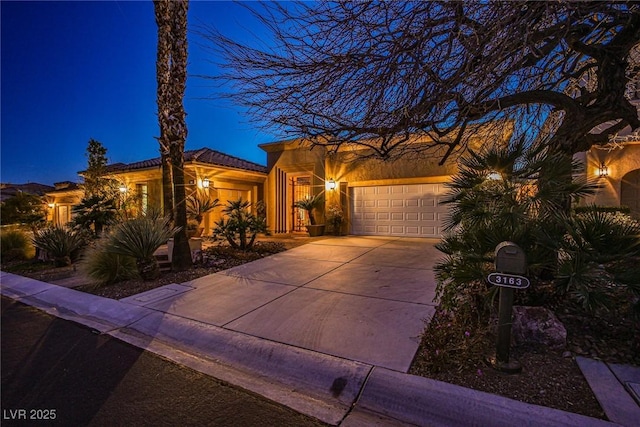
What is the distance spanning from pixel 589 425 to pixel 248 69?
16.1 feet

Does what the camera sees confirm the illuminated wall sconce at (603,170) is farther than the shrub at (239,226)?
Yes

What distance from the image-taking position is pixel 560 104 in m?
4.11

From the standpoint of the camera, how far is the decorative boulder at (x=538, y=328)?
303cm

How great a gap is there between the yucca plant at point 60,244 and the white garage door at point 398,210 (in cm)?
973

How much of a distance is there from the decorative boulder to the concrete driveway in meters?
1.02

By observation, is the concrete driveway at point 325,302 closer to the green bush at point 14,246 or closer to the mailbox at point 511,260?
the mailbox at point 511,260

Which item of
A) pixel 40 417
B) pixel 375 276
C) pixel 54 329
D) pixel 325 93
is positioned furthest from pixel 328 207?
pixel 40 417

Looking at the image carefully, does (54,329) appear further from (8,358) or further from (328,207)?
(328,207)

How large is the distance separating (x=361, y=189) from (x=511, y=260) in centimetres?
1042

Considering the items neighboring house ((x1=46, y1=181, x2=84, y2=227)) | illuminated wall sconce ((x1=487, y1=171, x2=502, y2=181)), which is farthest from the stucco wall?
neighboring house ((x1=46, y1=181, x2=84, y2=227))

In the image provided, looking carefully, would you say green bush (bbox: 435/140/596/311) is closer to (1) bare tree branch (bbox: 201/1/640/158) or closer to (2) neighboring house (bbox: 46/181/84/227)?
(1) bare tree branch (bbox: 201/1/640/158)

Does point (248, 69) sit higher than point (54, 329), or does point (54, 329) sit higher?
point (248, 69)

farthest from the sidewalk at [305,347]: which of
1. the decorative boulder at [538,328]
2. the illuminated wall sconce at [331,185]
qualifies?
the illuminated wall sconce at [331,185]

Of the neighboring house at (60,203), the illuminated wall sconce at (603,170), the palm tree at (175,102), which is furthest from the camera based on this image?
the neighboring house at (60,203)
